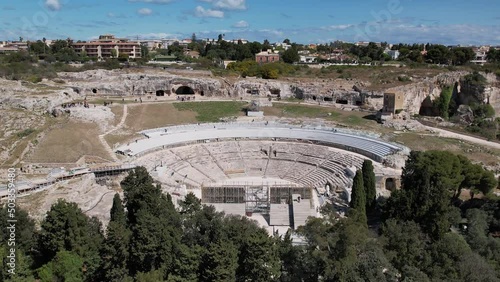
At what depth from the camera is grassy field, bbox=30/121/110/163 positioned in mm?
32750

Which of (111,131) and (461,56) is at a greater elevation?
(461,56)

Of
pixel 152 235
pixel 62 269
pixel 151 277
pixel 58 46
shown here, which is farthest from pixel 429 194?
pixel 58 46

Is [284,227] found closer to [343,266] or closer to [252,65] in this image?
[343,266]

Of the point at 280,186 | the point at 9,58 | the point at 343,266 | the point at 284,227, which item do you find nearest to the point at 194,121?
the point at 280,186

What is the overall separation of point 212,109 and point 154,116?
7457 millimetres

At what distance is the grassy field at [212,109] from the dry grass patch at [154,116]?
0.84 m

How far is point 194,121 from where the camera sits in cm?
4706

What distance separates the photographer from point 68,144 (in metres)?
35.2

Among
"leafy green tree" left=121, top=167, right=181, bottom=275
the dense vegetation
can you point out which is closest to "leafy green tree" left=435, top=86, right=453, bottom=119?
the dense vegetation

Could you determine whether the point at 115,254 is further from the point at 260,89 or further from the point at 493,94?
the point at 493,94

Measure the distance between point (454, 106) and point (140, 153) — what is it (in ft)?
134

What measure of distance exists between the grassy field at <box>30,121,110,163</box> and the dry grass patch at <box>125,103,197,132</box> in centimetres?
496

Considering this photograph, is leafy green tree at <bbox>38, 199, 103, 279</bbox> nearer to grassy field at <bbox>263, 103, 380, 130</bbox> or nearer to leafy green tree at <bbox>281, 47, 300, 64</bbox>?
grassy field at <bbox>263, 103, 380, 130</bbox>

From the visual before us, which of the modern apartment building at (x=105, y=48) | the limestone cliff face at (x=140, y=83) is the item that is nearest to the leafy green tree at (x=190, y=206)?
the limestone cliff face at (x=140, y=83)
